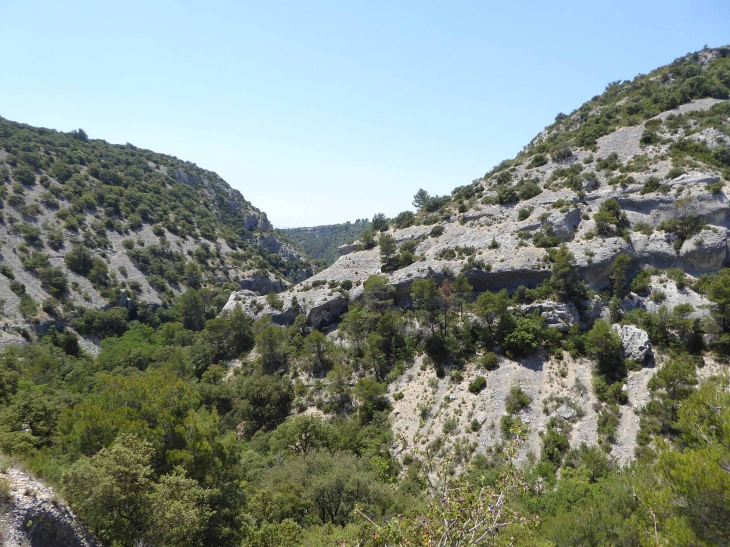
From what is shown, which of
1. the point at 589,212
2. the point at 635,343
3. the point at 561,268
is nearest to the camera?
the point at 635,343

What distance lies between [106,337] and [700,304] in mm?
78414

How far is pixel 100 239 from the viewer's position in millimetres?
71375

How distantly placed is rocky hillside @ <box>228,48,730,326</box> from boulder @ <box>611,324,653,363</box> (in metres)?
6.98

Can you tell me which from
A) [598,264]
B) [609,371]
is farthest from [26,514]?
[598,264]

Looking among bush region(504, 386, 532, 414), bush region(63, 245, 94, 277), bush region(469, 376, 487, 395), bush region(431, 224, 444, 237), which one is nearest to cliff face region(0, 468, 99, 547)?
bush region(504, 386, 532, 414)

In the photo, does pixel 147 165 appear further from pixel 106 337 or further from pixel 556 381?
pixel 556 381

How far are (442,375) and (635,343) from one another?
1624 centimetres

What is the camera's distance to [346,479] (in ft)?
65.3

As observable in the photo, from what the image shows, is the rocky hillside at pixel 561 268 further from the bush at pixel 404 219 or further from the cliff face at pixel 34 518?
the cliff face at pixel 34 518

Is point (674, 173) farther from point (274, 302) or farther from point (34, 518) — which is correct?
point (34, 518)

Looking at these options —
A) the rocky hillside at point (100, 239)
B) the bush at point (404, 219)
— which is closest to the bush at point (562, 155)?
the bush at point (404, 219)

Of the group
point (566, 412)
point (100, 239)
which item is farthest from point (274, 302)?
point (100, 239)

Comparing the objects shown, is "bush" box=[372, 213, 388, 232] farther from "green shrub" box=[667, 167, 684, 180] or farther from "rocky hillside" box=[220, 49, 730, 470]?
"green shrub" box=[667, 167, 684, 180]

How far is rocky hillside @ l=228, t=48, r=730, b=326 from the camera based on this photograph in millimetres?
35281
